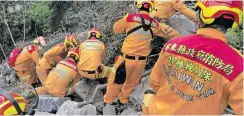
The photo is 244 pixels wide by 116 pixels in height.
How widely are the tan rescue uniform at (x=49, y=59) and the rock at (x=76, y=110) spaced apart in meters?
1.72

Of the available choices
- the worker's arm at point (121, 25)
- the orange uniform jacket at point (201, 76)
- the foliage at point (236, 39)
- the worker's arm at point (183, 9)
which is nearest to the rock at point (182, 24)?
the worker's arm at point (183, 9)

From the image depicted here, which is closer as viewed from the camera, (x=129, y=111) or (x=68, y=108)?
(x=129, y=111)

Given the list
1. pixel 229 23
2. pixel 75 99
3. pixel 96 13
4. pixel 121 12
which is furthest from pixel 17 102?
pixel 96 13

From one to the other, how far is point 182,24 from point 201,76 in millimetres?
4458

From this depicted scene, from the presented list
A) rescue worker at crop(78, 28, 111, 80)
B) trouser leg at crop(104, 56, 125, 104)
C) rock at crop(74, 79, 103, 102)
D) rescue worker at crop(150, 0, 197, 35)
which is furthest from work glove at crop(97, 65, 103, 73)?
rescue worker at crop(150, 0, 197, 35)

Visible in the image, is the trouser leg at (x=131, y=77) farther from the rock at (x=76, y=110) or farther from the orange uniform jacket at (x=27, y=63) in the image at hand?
Result: the orange uniform jacket at (x=27, y=63)

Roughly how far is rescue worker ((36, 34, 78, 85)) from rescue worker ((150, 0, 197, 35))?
1982 millimetres

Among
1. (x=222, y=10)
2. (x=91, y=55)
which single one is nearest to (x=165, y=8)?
(x=91, y=55)

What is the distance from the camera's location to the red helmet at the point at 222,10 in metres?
3.16

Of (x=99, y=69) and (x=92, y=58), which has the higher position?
(x=92, y=58)

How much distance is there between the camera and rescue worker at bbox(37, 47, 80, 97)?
7.88 m

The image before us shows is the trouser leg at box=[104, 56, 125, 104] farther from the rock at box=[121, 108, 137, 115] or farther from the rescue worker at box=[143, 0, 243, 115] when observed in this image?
the rescue worker at box=[143, 0, 243, 115]

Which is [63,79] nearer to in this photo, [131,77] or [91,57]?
[91,57]

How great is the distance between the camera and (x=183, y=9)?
6840mm
